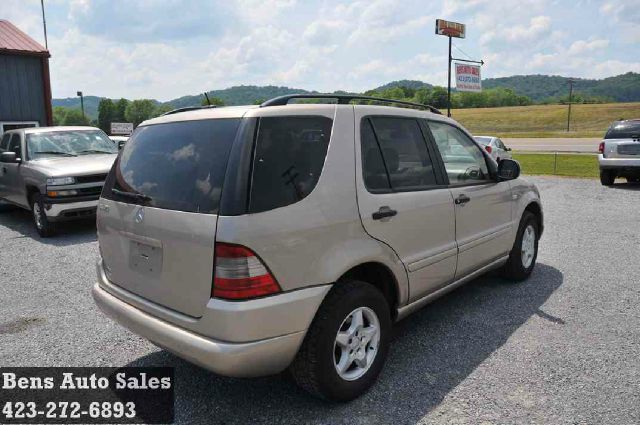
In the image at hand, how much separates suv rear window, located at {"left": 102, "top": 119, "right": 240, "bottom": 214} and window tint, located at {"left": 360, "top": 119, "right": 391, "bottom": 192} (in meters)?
0.90

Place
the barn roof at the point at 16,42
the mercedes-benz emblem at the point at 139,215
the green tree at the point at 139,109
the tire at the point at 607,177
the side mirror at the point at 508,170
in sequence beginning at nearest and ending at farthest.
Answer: the mercedes-benz emblem at the point at 139,215 → the side mirror at the point at 508,170 → the tire at the point at 607,177 → the barn roof at the point at 16,42 → the green tree at the point at 139,109

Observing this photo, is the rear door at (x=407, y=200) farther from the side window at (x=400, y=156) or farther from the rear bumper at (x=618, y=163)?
the rear bumper at (x=618, y=163)

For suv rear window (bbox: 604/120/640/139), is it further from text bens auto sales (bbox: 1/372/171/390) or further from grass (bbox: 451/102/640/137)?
grass (bbox: 451/102/640/137)

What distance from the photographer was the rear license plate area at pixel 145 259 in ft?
8.82

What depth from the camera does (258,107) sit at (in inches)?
105

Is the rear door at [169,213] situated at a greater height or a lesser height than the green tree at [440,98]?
lesser

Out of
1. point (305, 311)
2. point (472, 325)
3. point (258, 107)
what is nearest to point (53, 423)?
point (305, 311)

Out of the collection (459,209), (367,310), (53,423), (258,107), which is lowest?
(53,423)

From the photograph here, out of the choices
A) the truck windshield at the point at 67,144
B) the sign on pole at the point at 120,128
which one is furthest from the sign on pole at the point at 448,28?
the truck windshield at the point at 67,144

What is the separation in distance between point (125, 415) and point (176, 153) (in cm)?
161

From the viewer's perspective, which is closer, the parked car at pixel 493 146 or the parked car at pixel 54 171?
the parked car at pixel 54 171

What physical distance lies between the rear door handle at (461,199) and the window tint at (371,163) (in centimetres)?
88

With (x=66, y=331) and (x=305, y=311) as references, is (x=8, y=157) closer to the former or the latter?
(x=66, y=331)

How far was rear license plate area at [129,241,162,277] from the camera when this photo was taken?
8.82 ft
